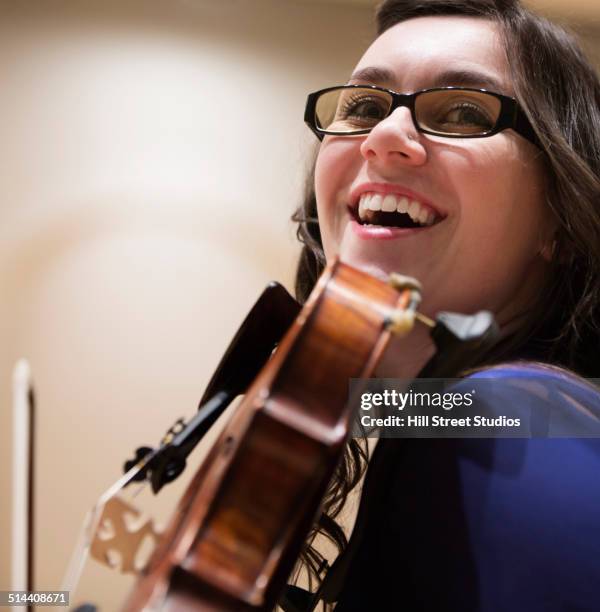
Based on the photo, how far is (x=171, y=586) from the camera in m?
0.32

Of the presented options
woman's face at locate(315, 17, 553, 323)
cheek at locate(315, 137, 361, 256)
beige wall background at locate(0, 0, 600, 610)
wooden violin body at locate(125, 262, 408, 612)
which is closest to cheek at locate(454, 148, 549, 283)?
woman's face at locate(315, 17, 553, 323)

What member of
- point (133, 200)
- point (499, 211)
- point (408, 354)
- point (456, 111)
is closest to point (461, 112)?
point (456, 111)

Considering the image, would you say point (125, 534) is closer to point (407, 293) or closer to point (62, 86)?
point (407, 293)

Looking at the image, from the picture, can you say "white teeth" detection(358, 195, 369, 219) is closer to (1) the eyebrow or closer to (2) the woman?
(2) the woman

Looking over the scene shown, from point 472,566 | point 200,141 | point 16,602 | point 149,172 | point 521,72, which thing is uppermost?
point 200,141

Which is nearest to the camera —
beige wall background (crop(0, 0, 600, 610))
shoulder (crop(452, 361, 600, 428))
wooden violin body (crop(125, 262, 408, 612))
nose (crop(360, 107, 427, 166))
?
wooden violin body (crop(125, 262, 408, 612))

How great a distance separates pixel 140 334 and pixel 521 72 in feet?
4.15

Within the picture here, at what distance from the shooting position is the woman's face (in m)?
0.59

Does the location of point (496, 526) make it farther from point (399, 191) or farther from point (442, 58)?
point (442, 58)

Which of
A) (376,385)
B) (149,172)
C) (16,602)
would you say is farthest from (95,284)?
(376,385)

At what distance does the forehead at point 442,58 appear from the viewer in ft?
2.03

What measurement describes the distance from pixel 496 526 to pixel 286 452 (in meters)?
0.15

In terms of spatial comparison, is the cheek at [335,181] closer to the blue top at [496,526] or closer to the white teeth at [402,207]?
the white teeth at [402,207]

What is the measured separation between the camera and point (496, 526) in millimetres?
388
